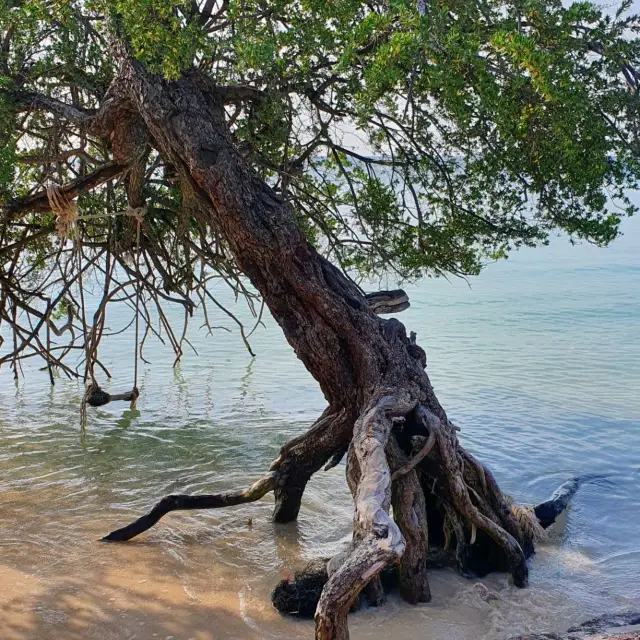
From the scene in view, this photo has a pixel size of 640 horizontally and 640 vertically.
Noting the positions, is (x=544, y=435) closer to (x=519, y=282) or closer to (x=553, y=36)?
(x=553, y=36)

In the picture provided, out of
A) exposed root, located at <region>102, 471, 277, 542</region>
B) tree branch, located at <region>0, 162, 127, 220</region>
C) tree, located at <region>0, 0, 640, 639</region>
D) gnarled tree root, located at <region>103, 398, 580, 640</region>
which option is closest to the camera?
tree, located at <region>0, 0, 640, 639</region>

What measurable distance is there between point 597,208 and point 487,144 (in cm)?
77

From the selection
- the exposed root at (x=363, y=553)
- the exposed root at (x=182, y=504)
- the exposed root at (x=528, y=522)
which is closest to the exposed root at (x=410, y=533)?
the exposed root at (x=363, y=553)

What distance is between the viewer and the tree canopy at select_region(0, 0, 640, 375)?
381 cm

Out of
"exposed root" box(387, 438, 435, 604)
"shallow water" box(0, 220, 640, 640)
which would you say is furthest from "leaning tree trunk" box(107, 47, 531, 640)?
"shallow water" box(0, 220, 640, 640)

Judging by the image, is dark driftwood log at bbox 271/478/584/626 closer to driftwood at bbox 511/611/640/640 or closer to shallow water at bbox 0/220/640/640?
shallow water at bbox 0/220/640/640

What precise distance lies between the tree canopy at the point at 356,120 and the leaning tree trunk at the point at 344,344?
0.30 metres

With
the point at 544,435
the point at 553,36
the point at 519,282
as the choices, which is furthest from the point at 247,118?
the point at 519,282

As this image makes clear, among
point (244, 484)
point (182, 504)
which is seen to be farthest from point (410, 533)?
point (244, 484)

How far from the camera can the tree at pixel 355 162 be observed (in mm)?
3807

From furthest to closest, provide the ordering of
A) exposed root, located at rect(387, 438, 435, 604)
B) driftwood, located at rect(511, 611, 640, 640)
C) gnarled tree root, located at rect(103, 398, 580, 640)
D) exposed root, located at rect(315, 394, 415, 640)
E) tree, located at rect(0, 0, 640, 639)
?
exposed root, located at rect(387, 438, 435, 604), gnarled tree root, located at rect(103, 398, 580, 640), tree, located at rect(0, 0, 640, 639), driftwood, located at rect(511, 611, 640, 640), exposed root, located at rect(315, 394, 415, 640)

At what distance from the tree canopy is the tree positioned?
0.02 m

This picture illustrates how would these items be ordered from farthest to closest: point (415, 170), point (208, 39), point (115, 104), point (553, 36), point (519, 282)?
1. point (519, 282)
2. point (415, 170)
3. point (115, 104)
4. point (208, 39)
5. point (553, 36)

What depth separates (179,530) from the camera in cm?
564
